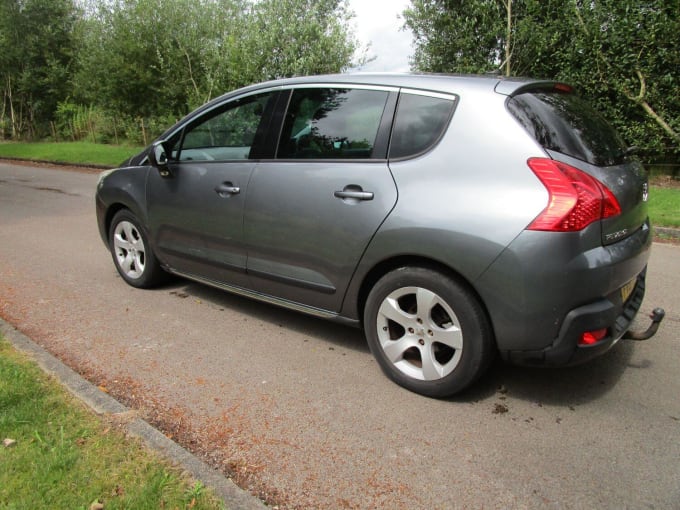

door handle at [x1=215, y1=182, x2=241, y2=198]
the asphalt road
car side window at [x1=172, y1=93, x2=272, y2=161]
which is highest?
car side window at [x1=172, y1=93, x2=272, y2=161]

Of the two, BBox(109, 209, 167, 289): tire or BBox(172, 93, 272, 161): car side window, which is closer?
BBox(172, 93, 272, 161): car side window

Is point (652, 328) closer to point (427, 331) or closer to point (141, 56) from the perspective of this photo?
point (427, 331)

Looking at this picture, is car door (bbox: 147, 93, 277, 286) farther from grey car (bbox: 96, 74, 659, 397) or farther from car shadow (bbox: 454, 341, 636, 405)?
car shadow (bbox: 454, 341, 636, 405)

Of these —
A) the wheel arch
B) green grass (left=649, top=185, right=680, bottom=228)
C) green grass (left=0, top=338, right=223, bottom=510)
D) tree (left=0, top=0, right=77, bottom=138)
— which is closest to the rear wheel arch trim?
the wheel arch

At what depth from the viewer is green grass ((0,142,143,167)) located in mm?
18422

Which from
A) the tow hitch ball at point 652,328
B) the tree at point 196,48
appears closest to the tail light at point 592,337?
the tow hitch ball at point 652,328

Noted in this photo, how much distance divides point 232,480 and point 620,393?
227 centimetres

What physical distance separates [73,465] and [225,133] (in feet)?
8.56

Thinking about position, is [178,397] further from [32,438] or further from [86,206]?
[86,206]

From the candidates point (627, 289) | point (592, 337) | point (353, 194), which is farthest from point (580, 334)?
point (353, 194)

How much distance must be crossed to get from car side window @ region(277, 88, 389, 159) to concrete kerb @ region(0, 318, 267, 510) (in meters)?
1.89

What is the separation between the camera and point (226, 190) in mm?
3938

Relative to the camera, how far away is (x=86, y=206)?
9906mm

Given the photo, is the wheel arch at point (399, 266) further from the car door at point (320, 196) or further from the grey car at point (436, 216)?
the car door at point (320, 196)
